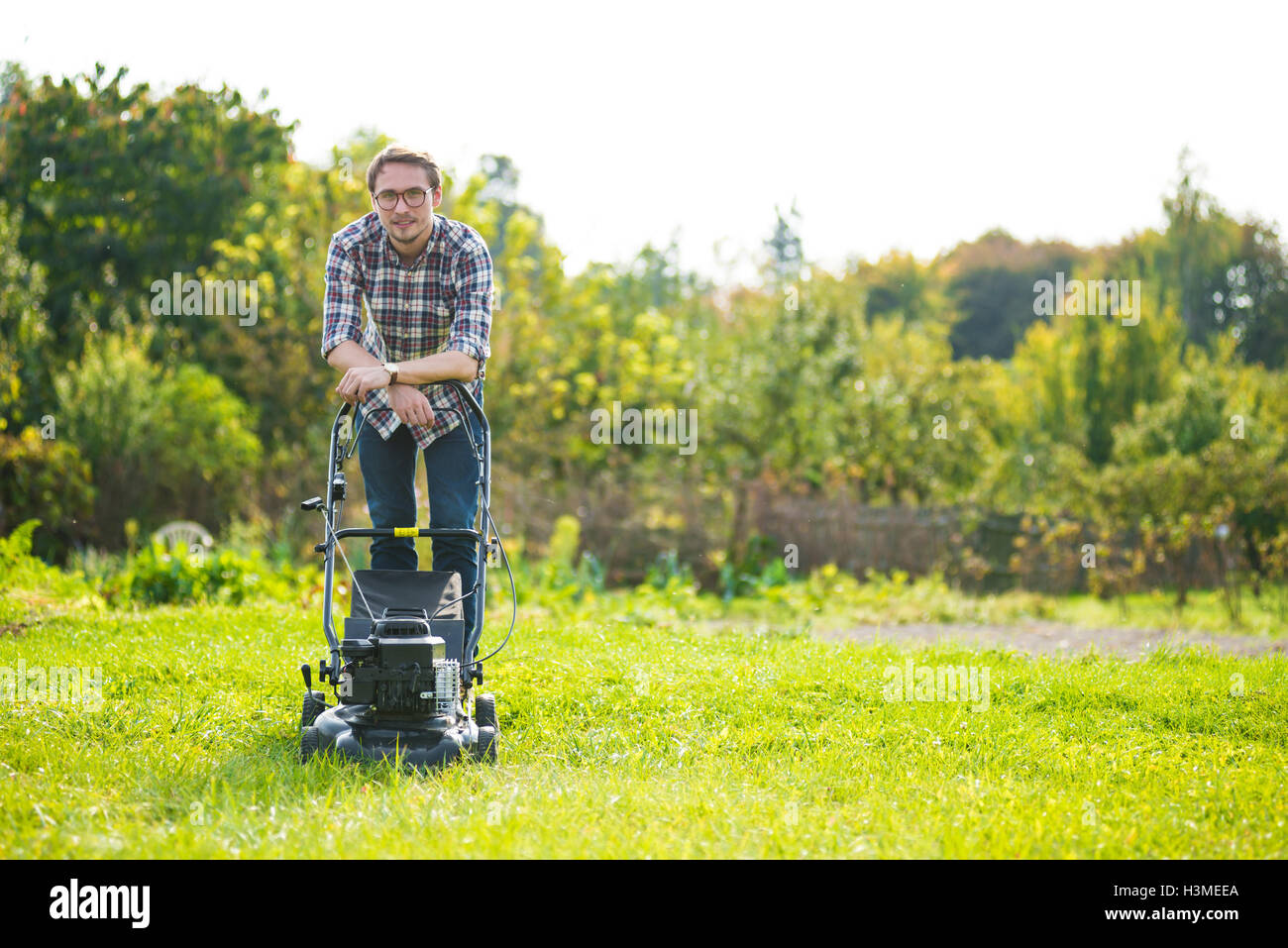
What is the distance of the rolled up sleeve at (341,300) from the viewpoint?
12.9ft

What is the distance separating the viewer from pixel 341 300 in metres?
3.99

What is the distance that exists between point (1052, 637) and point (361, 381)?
546 centimetres

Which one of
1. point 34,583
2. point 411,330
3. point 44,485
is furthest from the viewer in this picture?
point 44,485

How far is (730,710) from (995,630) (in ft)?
14.0

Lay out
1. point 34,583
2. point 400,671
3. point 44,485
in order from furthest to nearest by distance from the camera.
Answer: point 44,485 → point 34,583 → point 400,671

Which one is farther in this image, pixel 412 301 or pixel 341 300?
pixel 412 301

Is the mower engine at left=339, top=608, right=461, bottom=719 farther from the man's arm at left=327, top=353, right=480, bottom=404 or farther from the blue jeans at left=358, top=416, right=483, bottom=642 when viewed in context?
the man's arm at left=327, top=353, right=480, bottom=404

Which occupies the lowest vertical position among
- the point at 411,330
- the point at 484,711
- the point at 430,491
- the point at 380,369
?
the point at 484,711

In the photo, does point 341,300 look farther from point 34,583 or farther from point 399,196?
point 34,583

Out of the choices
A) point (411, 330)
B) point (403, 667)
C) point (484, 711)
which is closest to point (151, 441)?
point (411, 330)

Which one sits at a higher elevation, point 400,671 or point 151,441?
point 151,441

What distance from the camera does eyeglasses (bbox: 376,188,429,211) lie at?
3.88m
